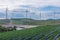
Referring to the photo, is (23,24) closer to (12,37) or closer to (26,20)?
(26,20)

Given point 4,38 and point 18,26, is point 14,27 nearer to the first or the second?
point 18,26

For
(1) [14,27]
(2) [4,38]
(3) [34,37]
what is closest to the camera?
(3) [34,37]

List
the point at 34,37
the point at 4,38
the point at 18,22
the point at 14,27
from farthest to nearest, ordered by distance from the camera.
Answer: the point at 18,22 < the point at 14,27 < the point at 4,38 < the point at 34,37

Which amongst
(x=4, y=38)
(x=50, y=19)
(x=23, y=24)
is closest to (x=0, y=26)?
(x=23, y=24)

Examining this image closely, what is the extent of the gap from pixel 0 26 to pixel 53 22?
22.4 ft

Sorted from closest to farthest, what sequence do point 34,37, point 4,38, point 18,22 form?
point 34,37 < point 4,38 < point 18,22

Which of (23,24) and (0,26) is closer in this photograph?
(0,26)

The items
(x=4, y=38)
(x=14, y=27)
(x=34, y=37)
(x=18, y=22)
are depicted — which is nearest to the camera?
(x=34, y=37)

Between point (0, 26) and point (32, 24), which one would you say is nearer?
point (0, 26)

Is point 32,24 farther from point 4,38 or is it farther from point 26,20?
point 4,38

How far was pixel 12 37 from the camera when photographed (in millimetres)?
21734

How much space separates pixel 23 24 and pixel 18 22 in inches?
34.4

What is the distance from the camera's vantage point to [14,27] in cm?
3209

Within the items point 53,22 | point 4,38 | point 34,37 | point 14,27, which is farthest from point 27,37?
point 53,22
